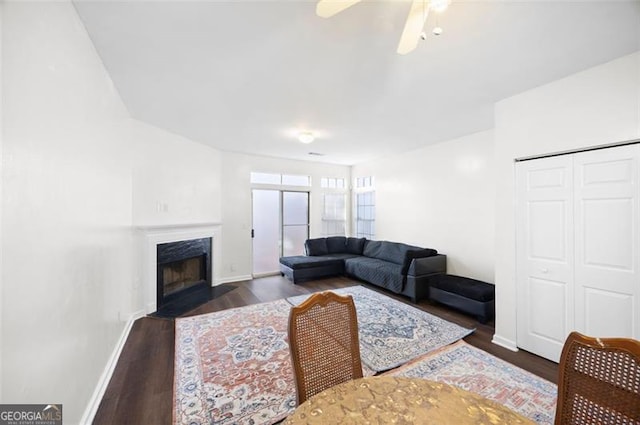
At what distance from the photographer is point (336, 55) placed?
196 centimetres

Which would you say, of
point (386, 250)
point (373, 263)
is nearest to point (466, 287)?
point (373, 263)

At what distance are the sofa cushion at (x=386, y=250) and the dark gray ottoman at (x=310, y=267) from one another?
71cm

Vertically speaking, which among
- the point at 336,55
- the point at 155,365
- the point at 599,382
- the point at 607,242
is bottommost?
the point at 155,365

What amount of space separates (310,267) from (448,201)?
9.64 feet

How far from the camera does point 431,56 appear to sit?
77.7 inches

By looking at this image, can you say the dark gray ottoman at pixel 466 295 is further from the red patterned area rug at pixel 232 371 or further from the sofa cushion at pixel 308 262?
the sofa cushion at pixel 308 262

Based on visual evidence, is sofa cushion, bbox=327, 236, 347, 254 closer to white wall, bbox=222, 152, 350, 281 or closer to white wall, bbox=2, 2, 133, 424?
white wall, bbox=222, 152, 350, 281

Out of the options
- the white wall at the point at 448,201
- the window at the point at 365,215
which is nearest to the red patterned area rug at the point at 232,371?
the white wall at the point at 448,201

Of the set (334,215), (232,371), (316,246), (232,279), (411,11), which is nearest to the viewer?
(411,11)

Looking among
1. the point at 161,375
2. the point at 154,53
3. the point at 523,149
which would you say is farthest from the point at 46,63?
the point at 523,149

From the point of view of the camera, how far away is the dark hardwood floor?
1.75 metres

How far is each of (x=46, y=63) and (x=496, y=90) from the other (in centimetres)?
349

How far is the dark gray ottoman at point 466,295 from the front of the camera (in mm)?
3162

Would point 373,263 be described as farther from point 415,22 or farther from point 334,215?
point 415,22
